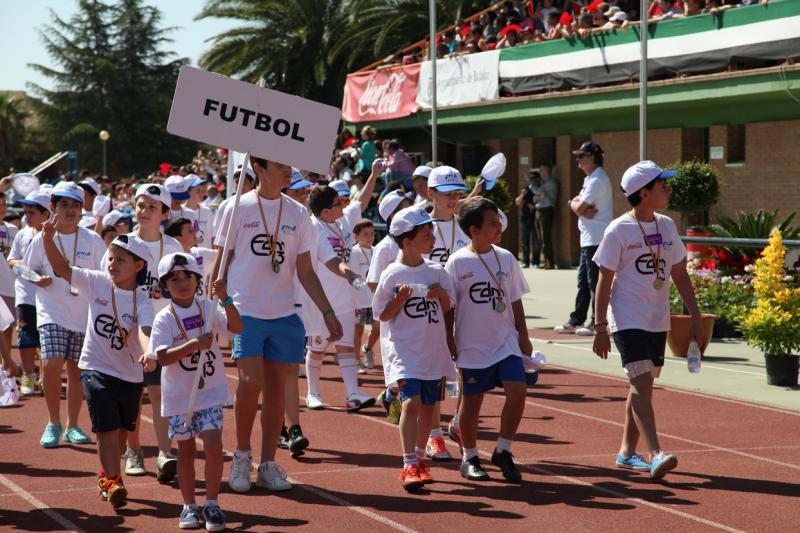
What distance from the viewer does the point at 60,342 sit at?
953 cm

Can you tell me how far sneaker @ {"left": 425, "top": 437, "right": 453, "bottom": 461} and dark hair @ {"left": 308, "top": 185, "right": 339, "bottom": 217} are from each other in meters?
2.68

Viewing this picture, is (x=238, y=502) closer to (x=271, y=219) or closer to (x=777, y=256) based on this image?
(x=271, y=219)

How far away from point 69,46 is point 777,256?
72574 mm

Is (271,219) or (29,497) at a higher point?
(271,219)

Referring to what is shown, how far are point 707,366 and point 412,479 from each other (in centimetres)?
645

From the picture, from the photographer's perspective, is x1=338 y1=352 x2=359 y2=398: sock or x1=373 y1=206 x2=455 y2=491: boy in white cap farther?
x1=338 y1=352 x2=359 y2=398: sock

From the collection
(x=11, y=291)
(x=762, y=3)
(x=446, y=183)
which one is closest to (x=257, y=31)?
(x=762, y=3)

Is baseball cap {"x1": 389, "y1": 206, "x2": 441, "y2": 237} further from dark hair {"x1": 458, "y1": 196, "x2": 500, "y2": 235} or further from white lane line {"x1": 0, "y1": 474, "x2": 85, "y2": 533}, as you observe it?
white lane line {"x1": 0, "y1": 474, "x2": 85, "y2": 533}

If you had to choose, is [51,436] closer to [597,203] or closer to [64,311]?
[64,311]

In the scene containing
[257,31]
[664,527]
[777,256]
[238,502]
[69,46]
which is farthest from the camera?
[69,46]

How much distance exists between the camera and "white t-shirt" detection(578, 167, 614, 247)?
15.3 metres

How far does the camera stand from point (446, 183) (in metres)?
9.00

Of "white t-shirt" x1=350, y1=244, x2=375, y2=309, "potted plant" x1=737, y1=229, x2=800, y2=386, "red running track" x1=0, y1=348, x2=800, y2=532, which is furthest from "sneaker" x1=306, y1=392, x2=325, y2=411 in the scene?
"potted plant" x1=737, y1=229, x2=800, y2=386

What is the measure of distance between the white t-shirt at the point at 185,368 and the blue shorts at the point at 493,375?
5.47 ft
